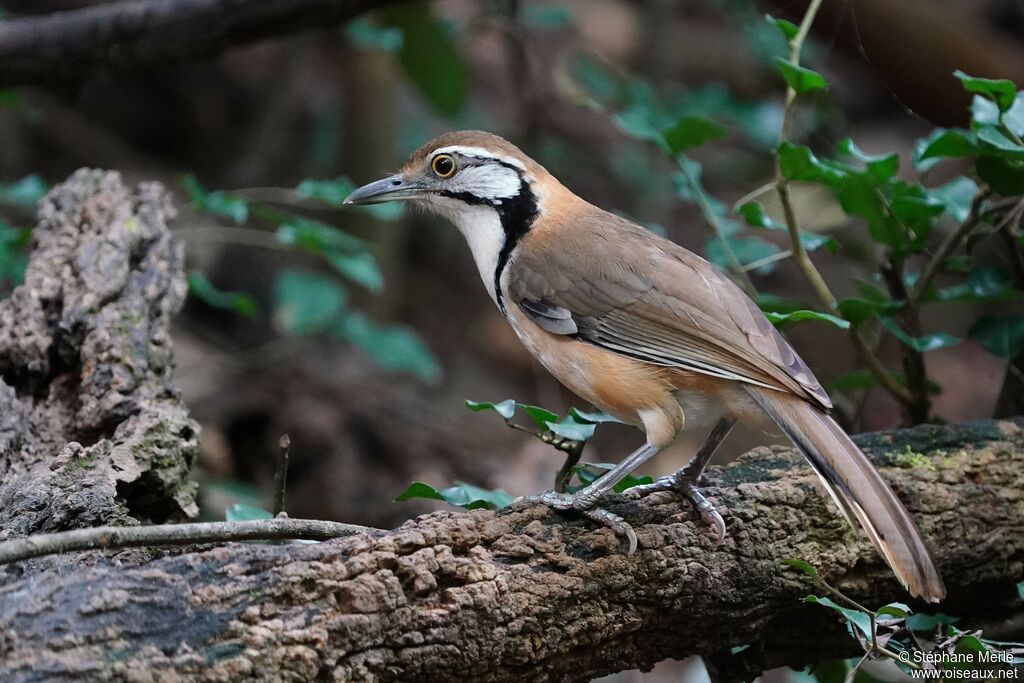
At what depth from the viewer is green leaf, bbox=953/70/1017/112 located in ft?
10.2

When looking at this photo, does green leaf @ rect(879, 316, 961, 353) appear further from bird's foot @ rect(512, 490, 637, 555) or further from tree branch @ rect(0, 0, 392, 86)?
tree branch @ rect(0, 0, 392, 86)

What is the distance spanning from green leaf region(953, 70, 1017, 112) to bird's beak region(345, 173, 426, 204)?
190 cm

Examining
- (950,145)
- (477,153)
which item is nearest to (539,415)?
(477,153)

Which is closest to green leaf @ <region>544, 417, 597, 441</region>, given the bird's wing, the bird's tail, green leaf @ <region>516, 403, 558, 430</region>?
green leaf @ <region>516, 403, 558, 430</region>

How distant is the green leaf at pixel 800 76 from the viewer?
3389 mm

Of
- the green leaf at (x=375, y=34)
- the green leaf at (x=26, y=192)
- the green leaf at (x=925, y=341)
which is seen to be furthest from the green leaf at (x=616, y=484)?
the green leaf at (x=375, y=34)

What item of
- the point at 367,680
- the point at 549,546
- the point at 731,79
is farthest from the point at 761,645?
the point at 731,79

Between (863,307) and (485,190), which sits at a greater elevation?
(485,190)

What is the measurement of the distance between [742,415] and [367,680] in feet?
4.84

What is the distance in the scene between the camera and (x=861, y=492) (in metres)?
2.68

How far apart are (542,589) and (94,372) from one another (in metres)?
1.67

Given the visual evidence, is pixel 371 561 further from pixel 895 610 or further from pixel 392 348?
pixel 392 348

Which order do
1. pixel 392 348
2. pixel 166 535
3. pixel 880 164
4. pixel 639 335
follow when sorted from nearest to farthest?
pixel 166 535 < pixel 639 335 < pixel 880 164 < pixel 392 348

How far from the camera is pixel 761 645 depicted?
298 centimetres
